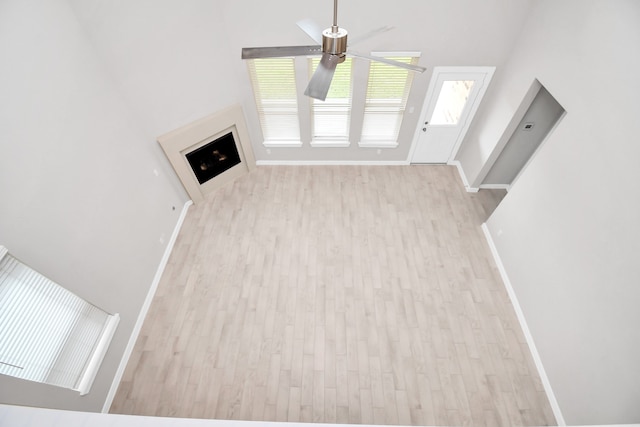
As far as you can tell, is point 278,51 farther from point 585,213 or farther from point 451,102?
point 451,102

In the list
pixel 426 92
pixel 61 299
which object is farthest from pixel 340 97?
pixel 61 299

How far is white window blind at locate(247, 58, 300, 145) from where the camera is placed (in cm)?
461

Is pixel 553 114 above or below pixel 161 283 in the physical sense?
above

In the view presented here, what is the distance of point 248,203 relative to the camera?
5.37 metres

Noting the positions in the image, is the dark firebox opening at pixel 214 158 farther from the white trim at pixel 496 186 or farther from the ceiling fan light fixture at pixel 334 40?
the white trim at pixel 496 186

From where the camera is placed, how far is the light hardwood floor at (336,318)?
11.4 feet

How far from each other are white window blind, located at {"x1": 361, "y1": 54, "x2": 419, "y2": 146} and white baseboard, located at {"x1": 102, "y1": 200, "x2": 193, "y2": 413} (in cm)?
348

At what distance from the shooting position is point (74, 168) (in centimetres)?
302

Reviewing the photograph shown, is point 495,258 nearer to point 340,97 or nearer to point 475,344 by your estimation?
point 475,344

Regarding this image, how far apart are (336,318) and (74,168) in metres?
3.42

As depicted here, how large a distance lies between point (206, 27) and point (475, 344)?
5.36 metres

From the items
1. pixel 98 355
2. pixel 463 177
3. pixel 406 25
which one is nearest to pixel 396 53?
pixel 406 25

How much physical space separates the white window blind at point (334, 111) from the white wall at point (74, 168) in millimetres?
1793

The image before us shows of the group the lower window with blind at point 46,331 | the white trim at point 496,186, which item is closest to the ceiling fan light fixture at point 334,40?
the lower window with blind at point 46,331
